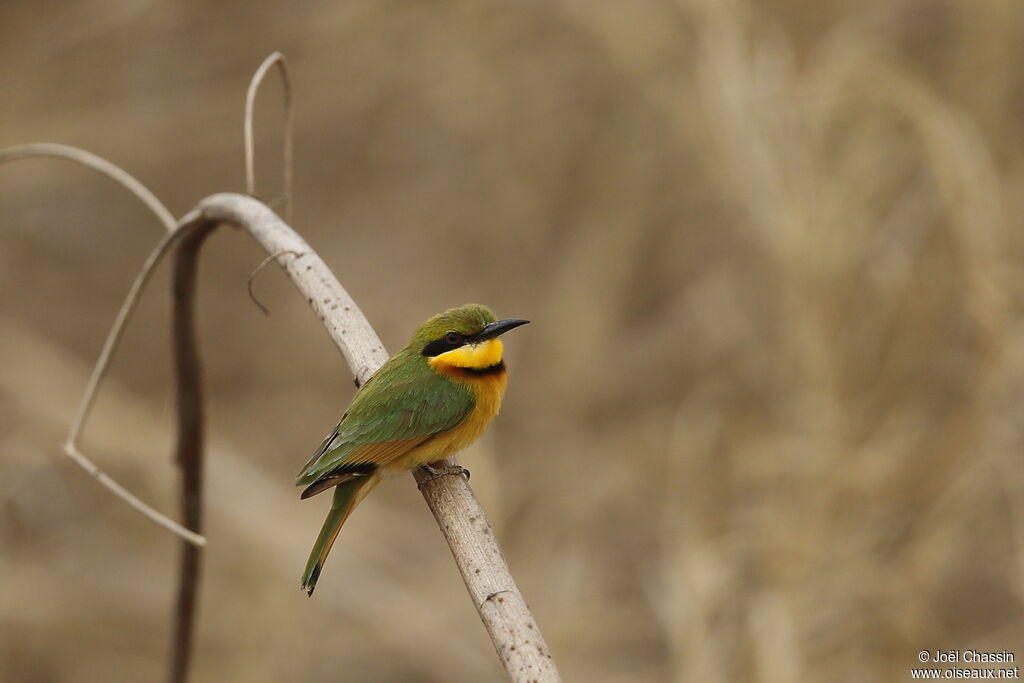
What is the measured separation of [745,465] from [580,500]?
94cm

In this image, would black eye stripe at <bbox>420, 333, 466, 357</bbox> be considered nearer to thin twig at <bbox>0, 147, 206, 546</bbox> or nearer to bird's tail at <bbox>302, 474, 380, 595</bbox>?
bird's tail at <bbox>302, 474, 380, 595</bbox>

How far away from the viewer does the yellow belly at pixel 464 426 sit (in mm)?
2207

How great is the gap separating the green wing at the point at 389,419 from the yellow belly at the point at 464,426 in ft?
0.06

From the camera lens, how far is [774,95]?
3.67 meters

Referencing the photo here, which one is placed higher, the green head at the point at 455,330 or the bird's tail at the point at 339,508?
the green head at the point at 455,330

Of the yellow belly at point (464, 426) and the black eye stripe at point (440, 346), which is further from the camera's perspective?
the black eye stripe at point (440, 346)

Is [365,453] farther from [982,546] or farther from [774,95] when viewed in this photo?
[982,546]

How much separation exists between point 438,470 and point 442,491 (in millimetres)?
268

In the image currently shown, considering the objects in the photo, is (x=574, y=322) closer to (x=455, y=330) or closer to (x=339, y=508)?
(x=455, y=330)

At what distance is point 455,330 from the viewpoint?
92.1 inches

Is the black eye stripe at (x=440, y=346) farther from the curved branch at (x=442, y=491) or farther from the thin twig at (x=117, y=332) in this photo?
the thin twig at (x=117, y=332)

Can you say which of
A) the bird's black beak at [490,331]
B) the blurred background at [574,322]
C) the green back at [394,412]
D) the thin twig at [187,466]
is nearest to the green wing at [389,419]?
the green back at [394,412]

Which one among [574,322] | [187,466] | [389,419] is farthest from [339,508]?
[574,322]

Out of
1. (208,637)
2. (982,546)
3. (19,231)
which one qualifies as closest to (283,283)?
(19,231)
